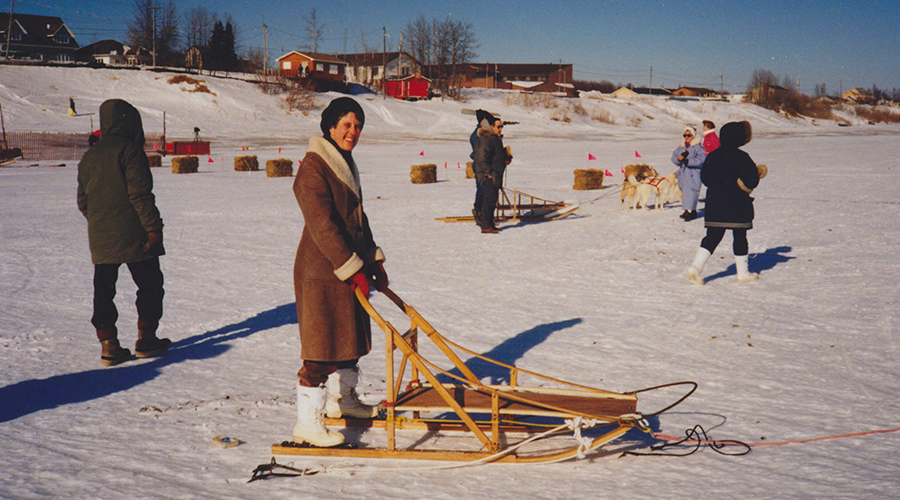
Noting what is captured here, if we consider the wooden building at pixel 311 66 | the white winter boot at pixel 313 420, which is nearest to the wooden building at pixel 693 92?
the wooden building at pixel 311 66

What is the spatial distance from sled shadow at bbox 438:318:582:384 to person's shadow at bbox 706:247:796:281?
2.75 meters

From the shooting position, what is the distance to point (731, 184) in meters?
6.71

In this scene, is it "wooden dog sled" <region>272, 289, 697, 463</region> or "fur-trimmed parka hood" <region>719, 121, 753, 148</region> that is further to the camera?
"fur-trimmed parka hood" <region>719, 121, 753, 148</region>

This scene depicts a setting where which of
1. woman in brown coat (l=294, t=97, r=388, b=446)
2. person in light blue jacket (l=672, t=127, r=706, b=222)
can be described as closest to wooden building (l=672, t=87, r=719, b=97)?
person in light blue jacket (l=672, t=127, r=706, b=222)

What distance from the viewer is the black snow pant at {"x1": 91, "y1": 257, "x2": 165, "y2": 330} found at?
15.1 feet

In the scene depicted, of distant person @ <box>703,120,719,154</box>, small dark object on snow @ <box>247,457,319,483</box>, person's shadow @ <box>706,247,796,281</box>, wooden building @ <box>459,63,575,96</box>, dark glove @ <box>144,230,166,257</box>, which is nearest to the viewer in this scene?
small dark object on snow @ <box>247,457,319,483</box>

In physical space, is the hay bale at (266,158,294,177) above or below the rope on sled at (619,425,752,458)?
above

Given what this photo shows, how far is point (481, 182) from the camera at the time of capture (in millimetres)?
10195

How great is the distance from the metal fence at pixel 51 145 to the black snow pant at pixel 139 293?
2572 cm

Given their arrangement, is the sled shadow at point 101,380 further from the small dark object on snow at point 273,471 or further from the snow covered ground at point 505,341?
the small dark object on snow at point 273,471

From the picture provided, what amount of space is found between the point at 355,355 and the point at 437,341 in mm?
423

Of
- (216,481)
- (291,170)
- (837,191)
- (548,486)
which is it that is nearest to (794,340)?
(548,486)

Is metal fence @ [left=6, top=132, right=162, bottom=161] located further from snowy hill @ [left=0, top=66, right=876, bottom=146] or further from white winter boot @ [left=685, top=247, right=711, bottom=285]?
white winter boot @ [left=685, top=247, right=711, bottom=285]

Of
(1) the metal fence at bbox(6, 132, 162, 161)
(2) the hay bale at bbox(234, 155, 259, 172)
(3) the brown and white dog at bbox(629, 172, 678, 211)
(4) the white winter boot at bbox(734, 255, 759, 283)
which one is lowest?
(4) the white winter boot at bbox(734, 255, 759, 283)
